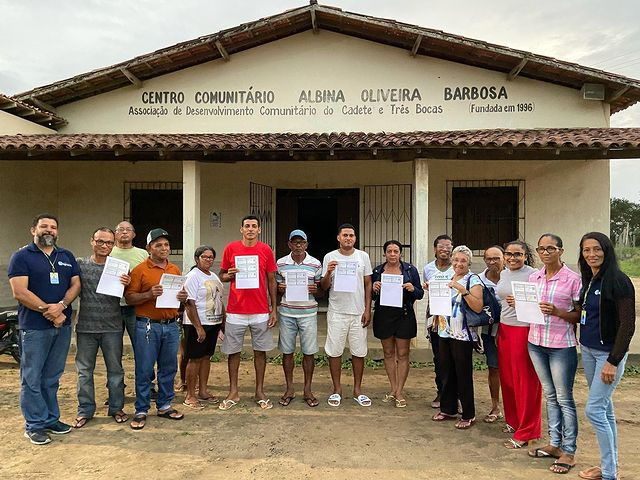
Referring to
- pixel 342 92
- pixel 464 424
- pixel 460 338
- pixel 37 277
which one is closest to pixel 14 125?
pixel 342 92

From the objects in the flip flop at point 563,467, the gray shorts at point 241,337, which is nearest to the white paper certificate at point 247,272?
the gray shorts at point 241,337

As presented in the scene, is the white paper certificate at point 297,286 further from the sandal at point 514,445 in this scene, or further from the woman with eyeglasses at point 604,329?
the woman with eyeglasses at point 604,329

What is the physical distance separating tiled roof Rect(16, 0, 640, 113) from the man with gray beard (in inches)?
207

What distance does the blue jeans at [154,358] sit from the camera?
3.95 m

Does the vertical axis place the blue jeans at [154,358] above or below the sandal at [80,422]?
above

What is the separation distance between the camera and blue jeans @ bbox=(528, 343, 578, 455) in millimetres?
3223

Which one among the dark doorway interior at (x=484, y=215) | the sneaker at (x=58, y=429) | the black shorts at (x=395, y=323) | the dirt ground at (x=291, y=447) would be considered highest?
the dark doorway interior at (x=484, y=215)

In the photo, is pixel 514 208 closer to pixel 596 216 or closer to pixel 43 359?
pixel 596 216

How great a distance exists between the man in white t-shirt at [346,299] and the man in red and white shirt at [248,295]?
549 mm

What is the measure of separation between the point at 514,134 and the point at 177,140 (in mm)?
4626

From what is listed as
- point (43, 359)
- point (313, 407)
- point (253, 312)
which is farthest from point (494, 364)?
point (43, 359)

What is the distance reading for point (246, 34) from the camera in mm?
7918

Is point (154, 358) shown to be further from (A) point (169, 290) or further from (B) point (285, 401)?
(B) point (285, 401)

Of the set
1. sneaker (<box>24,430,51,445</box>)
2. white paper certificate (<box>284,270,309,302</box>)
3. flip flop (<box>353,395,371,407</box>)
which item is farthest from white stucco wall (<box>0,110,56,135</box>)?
flip flop (<box>353,395,371,407</box>)
